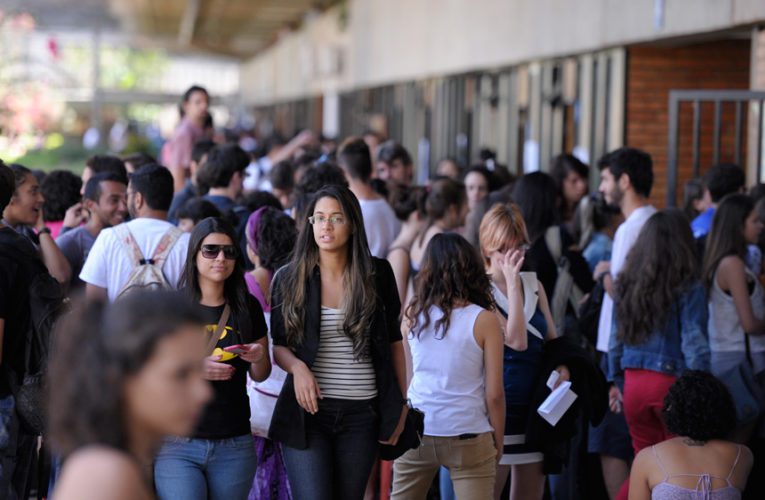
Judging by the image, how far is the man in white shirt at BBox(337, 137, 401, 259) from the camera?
7.18m

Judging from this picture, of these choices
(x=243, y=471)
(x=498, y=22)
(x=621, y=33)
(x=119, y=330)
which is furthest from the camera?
(x=498, y=22)

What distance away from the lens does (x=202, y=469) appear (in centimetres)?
438

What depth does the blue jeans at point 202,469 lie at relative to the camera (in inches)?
169

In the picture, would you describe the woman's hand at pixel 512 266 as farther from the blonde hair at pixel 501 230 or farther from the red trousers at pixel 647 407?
the red trousers at pixel 647 407

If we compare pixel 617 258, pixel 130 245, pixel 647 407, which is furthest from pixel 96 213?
pixel 647 407

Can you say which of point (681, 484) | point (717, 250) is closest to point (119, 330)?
point (681, 484)

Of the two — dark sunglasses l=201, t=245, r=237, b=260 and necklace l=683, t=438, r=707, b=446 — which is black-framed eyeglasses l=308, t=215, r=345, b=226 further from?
necklace l=683, t=438, r=707, b=446

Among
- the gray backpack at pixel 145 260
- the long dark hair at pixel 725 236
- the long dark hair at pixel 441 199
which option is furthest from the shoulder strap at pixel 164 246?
the long dark hair at pixel 725 236

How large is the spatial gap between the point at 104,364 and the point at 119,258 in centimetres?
308

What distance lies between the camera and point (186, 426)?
2.22 m

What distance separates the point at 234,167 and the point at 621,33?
463 centimetres

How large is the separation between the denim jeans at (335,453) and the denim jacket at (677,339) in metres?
1.68

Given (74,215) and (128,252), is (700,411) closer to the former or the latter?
(128,252)

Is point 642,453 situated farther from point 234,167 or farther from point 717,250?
point 234,167
